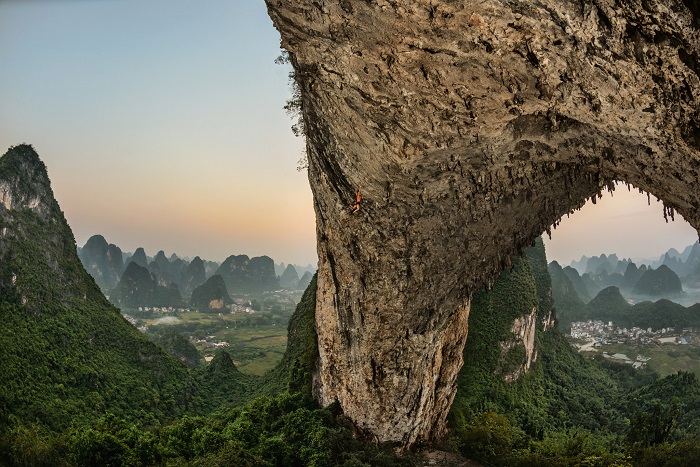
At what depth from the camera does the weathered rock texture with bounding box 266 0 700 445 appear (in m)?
4.26

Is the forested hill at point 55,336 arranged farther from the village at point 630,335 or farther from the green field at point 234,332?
the village at point 630,335

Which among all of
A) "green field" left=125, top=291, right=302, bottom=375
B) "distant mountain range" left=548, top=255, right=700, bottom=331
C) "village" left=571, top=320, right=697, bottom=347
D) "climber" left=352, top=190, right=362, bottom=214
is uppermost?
"climber" left=352, top=190, right=362, bottom=214

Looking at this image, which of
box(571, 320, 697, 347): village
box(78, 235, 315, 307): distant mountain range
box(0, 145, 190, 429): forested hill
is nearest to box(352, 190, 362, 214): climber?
box(0, 145, 190, 429): forested hill

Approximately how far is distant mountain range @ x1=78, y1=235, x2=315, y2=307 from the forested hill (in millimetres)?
44889

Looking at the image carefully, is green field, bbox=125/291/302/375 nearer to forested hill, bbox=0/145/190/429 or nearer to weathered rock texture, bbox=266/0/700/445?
forested hill, bbox=0/145/190/429

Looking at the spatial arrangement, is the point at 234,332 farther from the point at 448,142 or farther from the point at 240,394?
the point at 448,142

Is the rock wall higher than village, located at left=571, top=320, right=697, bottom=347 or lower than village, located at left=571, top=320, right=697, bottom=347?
higher

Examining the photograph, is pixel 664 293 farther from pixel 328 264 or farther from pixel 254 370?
pixel 328 264

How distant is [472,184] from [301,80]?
329 cm

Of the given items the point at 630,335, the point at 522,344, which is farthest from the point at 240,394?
the point at 630,335

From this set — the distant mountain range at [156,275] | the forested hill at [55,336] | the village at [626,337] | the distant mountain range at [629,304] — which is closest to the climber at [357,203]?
the forested hill at [55,336]

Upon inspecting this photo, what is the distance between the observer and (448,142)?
20.0ft

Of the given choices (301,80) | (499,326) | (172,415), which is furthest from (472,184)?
(172,415)

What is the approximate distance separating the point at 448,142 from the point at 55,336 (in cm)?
2051
